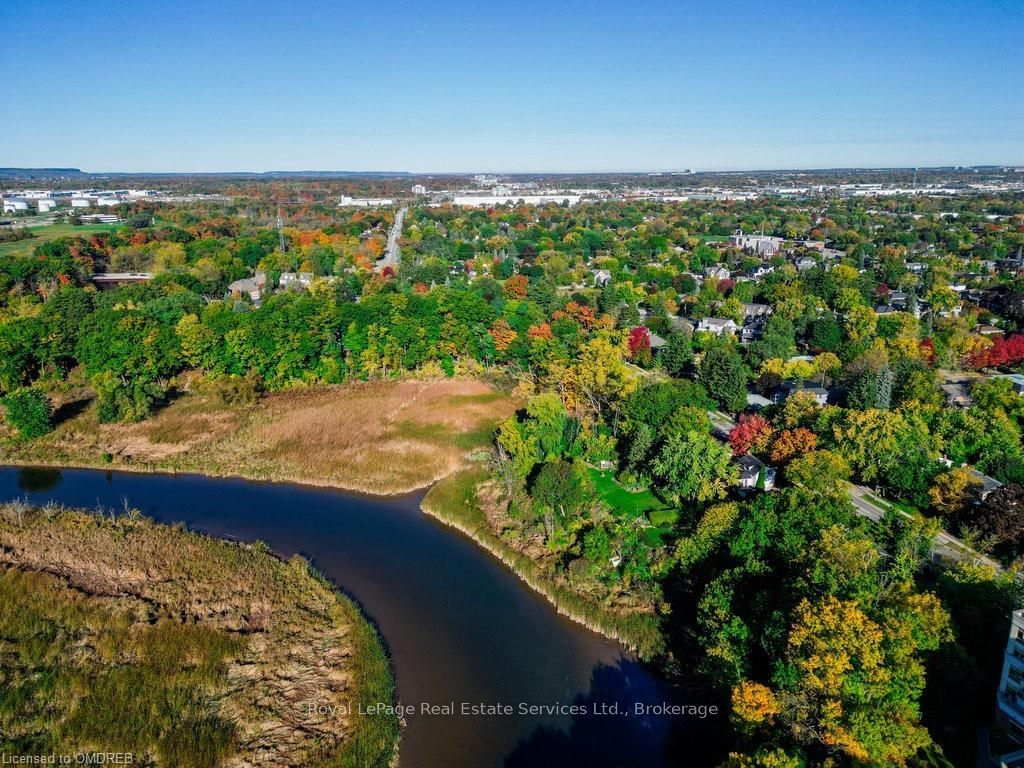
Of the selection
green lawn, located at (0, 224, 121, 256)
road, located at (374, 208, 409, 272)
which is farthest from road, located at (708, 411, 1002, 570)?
green lawn, located at (0, 224, 121, 256)

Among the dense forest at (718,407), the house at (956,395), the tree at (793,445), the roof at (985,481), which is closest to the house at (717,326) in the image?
the dense forest at (718,407)

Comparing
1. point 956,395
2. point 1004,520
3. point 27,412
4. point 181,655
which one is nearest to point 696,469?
point 1004,520

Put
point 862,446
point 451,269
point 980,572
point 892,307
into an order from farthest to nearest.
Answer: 1. point 451,269
2. point 892,307
3. point 862,446
4. point 980,572

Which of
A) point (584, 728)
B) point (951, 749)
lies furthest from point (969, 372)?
point (584, 728)

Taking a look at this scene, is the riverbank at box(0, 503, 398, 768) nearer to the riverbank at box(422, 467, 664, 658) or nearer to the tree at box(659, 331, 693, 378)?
the riverbank at box(422, 467, 664, 658)

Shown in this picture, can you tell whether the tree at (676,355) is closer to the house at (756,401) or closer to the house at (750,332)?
the house at (756,401)

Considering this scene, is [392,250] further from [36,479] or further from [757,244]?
[36,479]

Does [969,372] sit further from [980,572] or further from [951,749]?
[951,749]
